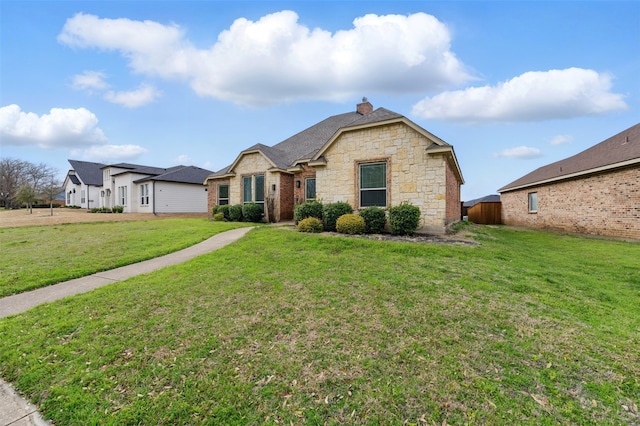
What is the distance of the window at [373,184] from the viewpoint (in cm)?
1177

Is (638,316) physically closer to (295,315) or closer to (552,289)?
(552,289)

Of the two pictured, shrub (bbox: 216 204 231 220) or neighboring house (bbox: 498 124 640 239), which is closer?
neighboring house (bbox: 498 124 640 239)

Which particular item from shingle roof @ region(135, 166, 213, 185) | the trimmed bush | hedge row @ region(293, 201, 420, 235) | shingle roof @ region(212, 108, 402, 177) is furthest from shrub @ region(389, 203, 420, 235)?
shingle roof @ region(135, 166, 213, 185)

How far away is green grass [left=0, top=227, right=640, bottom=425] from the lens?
7.96 feet

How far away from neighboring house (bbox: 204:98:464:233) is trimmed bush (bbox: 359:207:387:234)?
3.18 feet

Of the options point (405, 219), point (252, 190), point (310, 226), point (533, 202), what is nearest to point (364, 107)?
point (252, 190)

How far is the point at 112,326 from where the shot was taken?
385cm

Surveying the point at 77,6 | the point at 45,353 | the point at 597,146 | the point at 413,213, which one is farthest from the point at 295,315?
the point at 597,146

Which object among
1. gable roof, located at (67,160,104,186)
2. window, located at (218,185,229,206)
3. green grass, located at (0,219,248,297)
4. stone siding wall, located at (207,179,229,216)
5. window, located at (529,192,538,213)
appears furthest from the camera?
gable roof, located at (67,160,104,186)

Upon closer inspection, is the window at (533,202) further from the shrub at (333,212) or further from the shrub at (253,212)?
the shrub at (253,212)

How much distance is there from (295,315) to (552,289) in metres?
4.87

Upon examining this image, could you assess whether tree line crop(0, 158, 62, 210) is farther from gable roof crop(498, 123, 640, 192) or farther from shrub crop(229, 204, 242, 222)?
gable roof crop(498, 123, 640, 192)

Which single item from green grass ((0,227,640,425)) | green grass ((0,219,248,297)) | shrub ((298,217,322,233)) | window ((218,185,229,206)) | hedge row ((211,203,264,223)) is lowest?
green grass ((0,227,640,425))

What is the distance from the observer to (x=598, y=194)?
12695 millimetres
